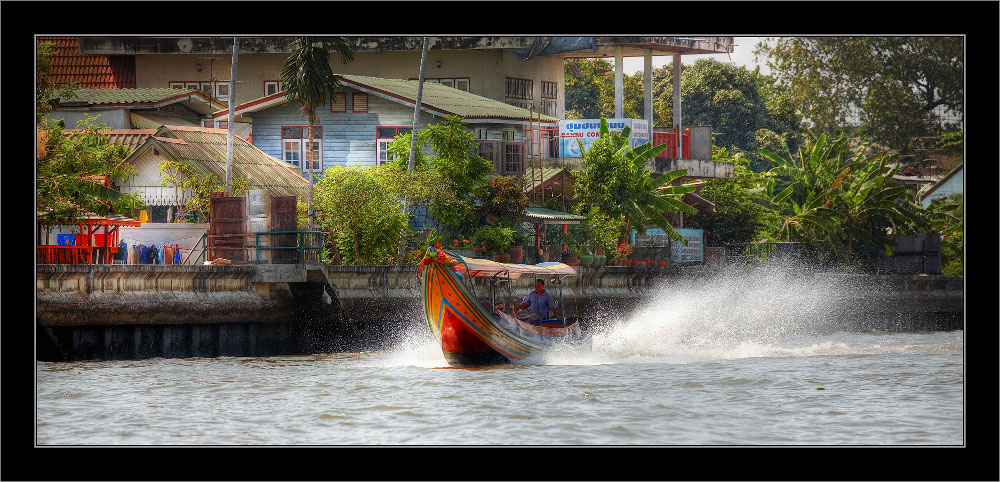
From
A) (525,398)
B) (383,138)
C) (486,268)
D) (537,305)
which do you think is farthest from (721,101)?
(525,398)

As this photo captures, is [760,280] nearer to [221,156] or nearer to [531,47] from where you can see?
[531,47]

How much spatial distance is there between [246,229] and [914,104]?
29432 millimetres

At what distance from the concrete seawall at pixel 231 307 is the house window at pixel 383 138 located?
27.5ft

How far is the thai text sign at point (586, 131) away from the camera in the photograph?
125 feet

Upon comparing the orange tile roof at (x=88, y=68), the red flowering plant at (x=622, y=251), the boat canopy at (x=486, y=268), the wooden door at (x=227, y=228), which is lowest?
the boat canopy at (x=486, y=268)

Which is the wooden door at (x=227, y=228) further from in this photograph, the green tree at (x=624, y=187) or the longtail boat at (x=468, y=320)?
the green tree at (x=624, y=187)

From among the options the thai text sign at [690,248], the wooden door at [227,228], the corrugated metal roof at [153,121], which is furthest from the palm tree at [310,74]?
the thai text sign at [690,248]

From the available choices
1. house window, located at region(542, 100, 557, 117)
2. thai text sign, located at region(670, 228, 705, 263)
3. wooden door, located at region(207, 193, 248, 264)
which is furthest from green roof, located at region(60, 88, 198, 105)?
thai text sign, located at region(670, 228, 705, 263)

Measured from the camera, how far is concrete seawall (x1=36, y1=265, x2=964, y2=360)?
22312mm

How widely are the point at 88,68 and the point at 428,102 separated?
49.1 ft

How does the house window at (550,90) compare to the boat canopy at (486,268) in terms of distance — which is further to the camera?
the house window at (550,90)
